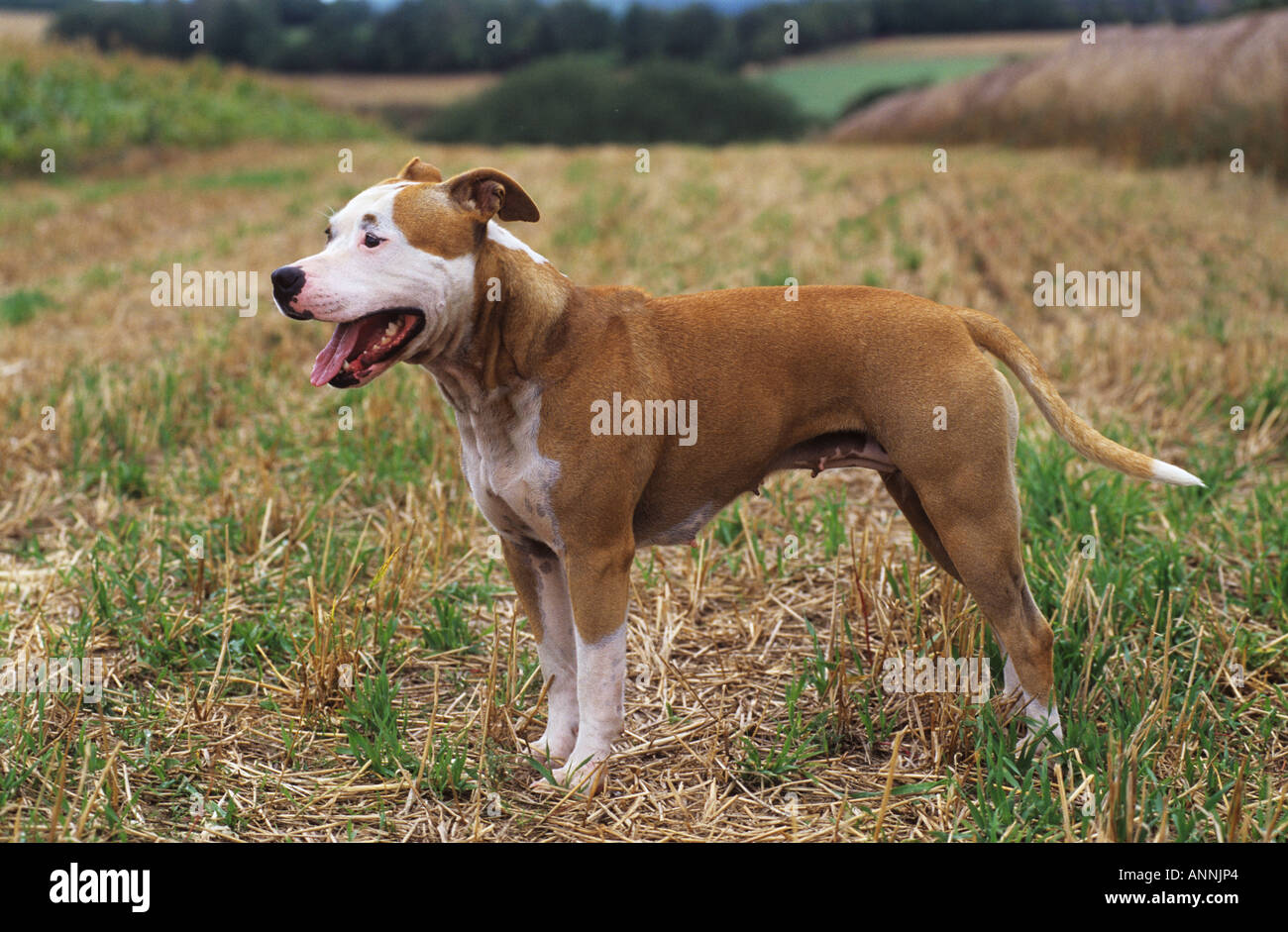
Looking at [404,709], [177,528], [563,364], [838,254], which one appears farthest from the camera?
[838,254]

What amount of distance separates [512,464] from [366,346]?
563 mm

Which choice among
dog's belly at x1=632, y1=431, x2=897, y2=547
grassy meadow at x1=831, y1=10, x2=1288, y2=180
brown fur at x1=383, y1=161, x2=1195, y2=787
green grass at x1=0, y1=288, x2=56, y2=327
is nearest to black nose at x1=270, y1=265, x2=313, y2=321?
brown fur at x1=383, y1=161, x2=1195, y2=787

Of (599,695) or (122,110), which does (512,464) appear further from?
(122,110)

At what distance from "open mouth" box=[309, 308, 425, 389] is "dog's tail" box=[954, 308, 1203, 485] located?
179 centimetres

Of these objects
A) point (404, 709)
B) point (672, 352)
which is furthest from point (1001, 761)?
point (404, 709)

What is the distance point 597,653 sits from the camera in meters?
3.50

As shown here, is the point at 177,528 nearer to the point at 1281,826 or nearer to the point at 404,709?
the point at 404,709

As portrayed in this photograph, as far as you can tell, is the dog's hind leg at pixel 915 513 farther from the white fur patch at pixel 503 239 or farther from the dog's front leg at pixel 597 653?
the white fur patch at pixel 503 239

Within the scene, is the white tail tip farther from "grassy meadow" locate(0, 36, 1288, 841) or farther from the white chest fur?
the white chest fur

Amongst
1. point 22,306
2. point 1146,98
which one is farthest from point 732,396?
point 1146,98

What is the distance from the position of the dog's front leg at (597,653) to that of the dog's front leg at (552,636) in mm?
164

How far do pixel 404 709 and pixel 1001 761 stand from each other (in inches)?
77.4

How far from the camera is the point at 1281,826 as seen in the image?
3.20m

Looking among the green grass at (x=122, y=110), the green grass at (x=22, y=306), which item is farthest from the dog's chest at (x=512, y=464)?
the green grass at (x=122, y=110)
